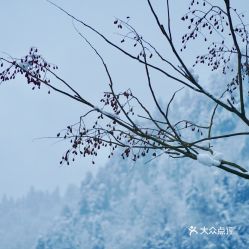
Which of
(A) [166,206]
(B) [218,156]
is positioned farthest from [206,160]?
(A) [166,206]

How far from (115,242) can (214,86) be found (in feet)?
243

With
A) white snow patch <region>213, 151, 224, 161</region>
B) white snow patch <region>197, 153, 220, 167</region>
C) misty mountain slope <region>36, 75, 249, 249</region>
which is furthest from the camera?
misty mountain slope <region>36, 75, 249, 249</region>

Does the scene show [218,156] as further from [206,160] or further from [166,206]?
[166,206]

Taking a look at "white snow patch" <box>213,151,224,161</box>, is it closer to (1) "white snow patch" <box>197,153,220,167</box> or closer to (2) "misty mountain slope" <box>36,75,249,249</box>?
(1) "white snow patch" <box>197,153,220,167</box>

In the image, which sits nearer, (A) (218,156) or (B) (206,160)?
(B) (206,160)

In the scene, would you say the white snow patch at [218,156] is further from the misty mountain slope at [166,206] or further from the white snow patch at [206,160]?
the misty mountain slope at [166,206]

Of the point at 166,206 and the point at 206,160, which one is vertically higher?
the point at 166,206

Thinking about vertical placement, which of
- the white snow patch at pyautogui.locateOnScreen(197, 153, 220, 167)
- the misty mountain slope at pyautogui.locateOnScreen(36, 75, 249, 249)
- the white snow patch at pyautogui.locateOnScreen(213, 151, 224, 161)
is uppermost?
the misty mountain slope at pyautogui.locateOnScreen(36, 75, 249, 249)

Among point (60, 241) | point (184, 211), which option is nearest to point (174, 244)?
point (184, 211)

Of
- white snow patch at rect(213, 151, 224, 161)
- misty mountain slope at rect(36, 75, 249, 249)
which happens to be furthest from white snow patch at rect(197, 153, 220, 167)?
misty mountain slope at rect(36, 75, 249, 249)

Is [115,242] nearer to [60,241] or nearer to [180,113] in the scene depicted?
[60,241]

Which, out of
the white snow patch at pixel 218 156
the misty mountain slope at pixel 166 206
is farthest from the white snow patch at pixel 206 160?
the misty mountain slope at pixel 166 206

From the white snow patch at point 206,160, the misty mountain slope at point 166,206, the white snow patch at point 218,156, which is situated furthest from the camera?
the misty mountain slope at point 166,206

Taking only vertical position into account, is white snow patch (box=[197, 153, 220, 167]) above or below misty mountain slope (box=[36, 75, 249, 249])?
below
